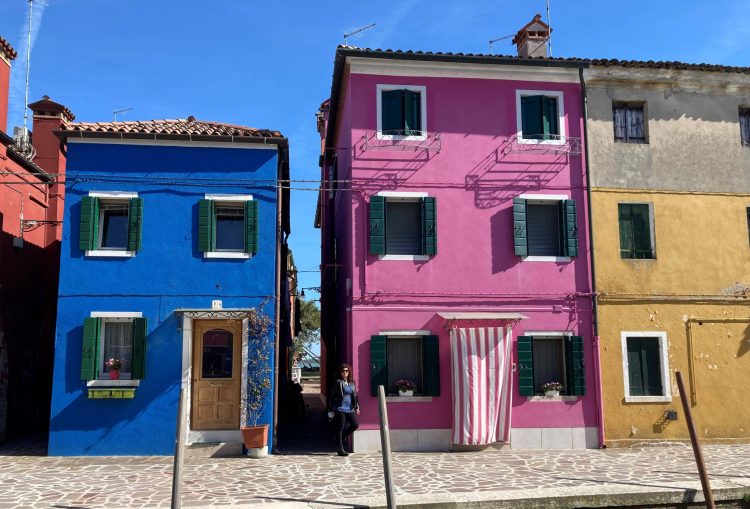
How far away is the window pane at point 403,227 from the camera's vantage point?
14.6 meters

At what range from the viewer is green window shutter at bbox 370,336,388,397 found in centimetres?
1384

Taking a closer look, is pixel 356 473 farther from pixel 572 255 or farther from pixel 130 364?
pixel 572 255

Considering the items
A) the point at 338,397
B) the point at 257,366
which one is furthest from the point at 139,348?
the point at 338,397

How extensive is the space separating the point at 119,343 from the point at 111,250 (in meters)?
1.92

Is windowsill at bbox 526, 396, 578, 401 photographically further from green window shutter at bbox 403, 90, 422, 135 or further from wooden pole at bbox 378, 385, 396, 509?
green window shutter at bbox 403, 90, 422, 135

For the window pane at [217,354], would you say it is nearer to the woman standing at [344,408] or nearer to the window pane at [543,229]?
the woman standing at [344,408]

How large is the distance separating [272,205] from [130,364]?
435cm

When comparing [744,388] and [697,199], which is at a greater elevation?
[697,199]

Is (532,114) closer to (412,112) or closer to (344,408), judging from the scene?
(412,112)

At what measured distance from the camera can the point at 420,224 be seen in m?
14.7

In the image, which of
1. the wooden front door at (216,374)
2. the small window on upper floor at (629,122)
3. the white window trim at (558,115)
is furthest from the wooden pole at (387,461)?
the small window on upper floor at (629,122)

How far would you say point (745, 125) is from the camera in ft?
A: 53.2

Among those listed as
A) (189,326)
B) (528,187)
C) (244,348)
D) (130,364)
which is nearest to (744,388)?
(528,187)

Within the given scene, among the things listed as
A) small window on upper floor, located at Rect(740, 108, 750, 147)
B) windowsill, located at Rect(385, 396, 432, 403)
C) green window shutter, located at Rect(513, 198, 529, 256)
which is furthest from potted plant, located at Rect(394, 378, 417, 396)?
small window on upper floor, located at Rect(740, 108, 750, 147)
